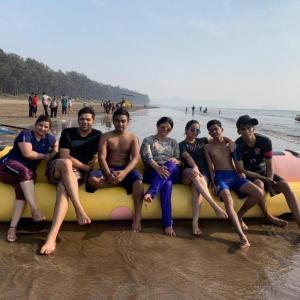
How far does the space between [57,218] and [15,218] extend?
0.53 meters

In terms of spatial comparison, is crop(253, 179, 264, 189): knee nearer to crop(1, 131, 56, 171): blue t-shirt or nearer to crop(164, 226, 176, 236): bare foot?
crop(164, 226, 176, 236): bare foot

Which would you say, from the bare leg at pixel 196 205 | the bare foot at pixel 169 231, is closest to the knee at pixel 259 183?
the bare leg at pixel 196 205

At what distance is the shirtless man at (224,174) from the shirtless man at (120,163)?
91 centimetres

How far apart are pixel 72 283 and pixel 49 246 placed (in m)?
0.67

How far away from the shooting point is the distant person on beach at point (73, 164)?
367 centimetres

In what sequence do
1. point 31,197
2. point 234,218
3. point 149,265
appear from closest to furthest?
point 149,265, point 31,197, point 234,218

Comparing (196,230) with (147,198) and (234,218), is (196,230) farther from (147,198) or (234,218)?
(147,198)

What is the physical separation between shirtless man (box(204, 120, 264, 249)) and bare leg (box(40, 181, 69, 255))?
5.72 ft

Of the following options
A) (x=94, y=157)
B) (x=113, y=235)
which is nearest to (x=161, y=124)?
(x=94, y=157)

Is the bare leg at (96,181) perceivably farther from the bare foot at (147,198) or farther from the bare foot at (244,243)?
the bare foot at (244,243)

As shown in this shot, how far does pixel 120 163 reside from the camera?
4258 mm

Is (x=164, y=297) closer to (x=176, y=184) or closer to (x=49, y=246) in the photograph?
(x=49, y=246)

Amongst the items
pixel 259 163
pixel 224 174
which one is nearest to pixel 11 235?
pixel 224 174

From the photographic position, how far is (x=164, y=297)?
2.66m
